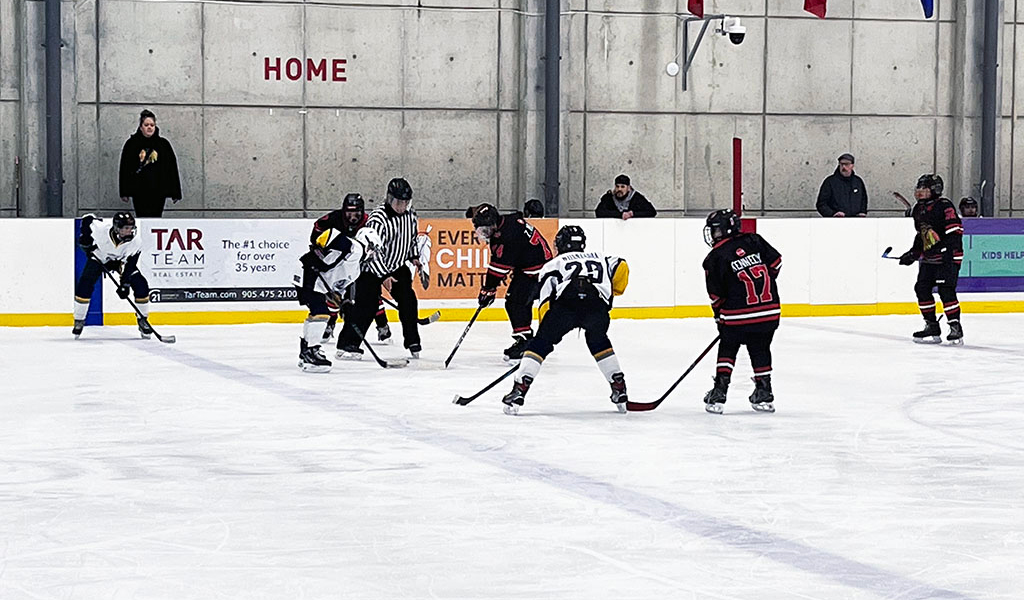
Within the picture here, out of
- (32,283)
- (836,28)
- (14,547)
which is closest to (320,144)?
(32,283)

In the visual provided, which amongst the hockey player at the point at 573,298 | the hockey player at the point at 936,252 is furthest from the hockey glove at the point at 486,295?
the hockey player at the point at 936,252

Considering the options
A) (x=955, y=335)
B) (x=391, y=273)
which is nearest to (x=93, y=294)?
(x=391, y=273)

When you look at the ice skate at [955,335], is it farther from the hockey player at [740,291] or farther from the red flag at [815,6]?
the red flag at [815,6]

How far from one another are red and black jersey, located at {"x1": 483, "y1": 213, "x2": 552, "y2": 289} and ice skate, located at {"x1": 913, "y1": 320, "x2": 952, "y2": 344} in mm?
3604

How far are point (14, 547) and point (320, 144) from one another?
36.2ft

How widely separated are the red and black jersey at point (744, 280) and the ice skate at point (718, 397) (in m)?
0.29

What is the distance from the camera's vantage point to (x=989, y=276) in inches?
575

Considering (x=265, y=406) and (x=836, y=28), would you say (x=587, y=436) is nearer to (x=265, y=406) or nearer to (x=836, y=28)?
(x=265, y=406)

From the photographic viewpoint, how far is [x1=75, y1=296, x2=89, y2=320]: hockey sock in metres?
11.6

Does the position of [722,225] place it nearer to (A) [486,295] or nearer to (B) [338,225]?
(A) [486,295]

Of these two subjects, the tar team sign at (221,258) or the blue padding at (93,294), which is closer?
the blue padding at (93,294)

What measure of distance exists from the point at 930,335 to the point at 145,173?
706cm

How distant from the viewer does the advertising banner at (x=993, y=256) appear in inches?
571

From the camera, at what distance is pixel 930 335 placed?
11.6 meters
